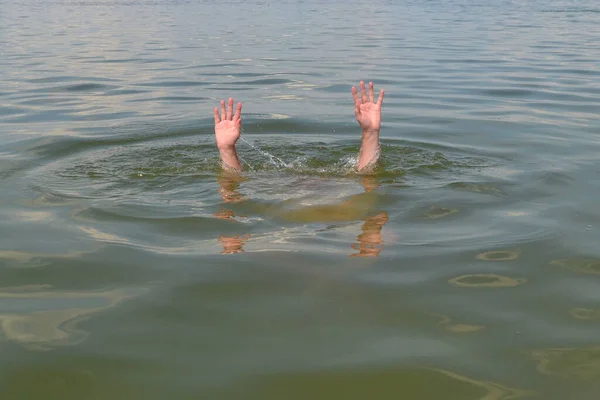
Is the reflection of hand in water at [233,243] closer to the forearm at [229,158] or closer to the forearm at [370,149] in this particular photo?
the forearm at [229,158]

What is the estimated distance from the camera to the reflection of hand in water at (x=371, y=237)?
422 cm

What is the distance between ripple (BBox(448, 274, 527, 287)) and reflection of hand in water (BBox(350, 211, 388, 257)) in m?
0.54

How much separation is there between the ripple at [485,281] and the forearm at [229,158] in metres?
2.96

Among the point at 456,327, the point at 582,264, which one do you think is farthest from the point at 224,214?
the point at 582,264

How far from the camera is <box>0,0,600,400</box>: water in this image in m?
2.91

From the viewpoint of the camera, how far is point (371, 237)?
177 inches

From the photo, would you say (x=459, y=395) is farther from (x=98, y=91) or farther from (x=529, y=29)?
(x=529, y=29)

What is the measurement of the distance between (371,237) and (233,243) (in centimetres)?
82

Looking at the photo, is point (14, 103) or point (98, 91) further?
point (98, 91)

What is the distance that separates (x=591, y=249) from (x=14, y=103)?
7973mm

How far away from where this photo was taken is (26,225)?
4.76 meters

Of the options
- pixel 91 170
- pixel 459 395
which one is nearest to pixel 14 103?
pixel 91 170

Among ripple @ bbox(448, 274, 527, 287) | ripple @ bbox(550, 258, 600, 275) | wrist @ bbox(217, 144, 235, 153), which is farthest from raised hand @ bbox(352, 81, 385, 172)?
ripple @ bbox(448, 274, 527, 287)

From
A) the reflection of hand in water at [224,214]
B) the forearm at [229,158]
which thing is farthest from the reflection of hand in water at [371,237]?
the forearm at [229,158]
